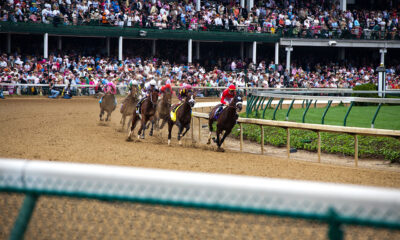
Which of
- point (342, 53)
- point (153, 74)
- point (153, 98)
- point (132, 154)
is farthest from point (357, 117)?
point (342, 53)

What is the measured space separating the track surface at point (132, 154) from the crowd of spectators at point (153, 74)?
5861 millimetres

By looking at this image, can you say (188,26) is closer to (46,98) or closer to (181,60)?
(181,60)

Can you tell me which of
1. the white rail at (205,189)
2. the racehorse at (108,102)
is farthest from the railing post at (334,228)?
the racehorse at (108,102)

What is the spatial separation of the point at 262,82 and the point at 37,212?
23.2 meters

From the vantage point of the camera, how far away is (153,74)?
23.0 metres

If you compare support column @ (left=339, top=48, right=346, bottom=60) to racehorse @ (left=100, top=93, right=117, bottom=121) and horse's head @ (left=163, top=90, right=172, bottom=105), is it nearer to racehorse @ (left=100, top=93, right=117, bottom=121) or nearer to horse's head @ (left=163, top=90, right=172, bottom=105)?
racehorse @ (left=100, top=93, right=117, bottom=121)

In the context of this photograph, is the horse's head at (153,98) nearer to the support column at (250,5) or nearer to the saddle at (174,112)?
the saddle at (174,112)

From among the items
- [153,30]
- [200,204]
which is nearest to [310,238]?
[200,204]

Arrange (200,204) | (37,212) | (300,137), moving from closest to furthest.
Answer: (200,204) → (37,212) → (300,137)

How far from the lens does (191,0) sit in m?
30.2

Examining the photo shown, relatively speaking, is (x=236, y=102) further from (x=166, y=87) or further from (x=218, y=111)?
(x=166, y=87)

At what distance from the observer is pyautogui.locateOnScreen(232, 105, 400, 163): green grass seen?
943 cm

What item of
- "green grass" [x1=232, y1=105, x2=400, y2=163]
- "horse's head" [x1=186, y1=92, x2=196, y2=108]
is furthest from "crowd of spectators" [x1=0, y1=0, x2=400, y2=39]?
"horse's head" [x1=186, y1=92, x2=196, y2=108]

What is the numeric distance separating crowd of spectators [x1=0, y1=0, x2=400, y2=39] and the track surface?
465 inches
